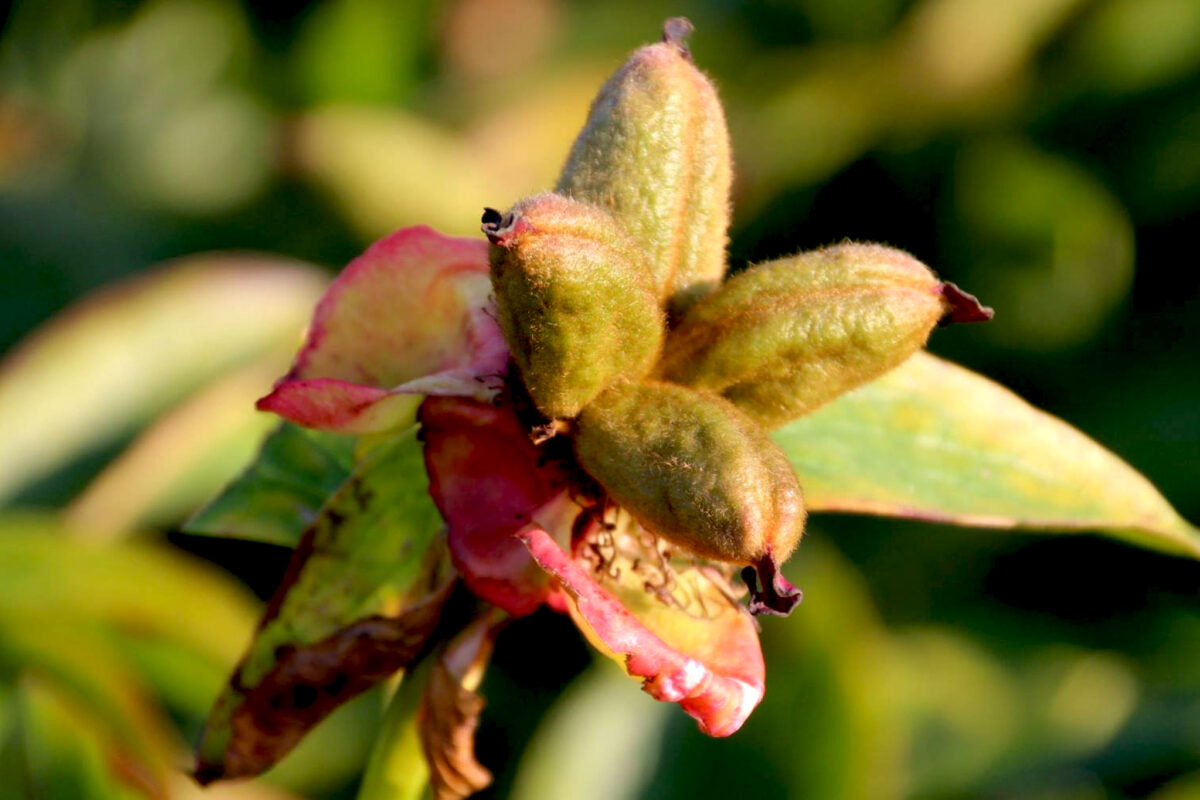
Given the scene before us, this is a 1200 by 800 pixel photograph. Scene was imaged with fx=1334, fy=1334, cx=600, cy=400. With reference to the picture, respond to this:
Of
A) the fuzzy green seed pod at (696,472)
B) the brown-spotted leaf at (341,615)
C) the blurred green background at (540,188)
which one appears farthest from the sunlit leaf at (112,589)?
the fuzzy green seed pod at (696,472)

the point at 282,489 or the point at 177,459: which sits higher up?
the point at 282,489

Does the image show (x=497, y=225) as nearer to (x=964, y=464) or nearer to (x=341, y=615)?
(x=341, y=615)

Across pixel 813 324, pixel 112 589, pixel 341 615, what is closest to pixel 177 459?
pixel 112 589

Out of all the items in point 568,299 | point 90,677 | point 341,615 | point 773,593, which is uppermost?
point 568,299

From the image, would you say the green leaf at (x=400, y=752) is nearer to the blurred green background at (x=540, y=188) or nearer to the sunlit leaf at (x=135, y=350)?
the blurred green background at (x=540, y=188)

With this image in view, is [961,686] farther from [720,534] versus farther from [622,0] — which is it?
[622,0]

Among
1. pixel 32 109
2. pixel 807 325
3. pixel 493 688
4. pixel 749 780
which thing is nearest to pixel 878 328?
pixel 807 325

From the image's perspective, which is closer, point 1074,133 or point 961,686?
point 961,686
